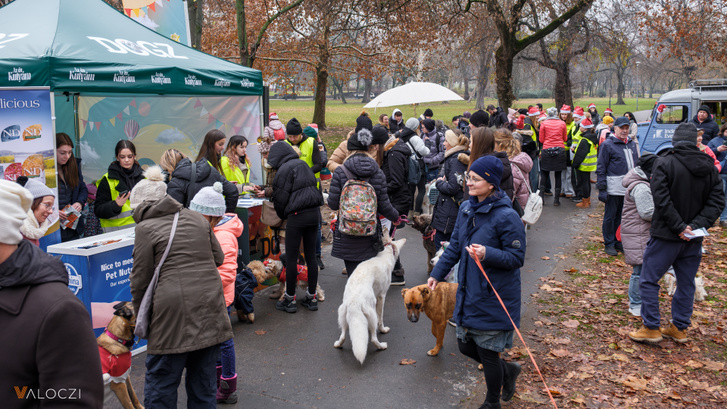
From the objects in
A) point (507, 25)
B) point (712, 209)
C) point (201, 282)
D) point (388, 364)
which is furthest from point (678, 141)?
point (507, 25)

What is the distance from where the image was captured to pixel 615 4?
21.9 meters

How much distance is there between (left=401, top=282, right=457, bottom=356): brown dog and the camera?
183 inches

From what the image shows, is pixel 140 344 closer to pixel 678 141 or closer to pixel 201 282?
pixel 201 282

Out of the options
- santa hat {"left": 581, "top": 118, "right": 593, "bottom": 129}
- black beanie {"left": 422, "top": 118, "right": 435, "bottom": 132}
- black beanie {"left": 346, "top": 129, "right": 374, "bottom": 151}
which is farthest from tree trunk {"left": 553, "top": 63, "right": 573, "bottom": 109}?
black beanie {"left": 346, "top": 129, "right": 374, "bottom": 151}

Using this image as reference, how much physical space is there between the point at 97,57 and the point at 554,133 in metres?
9.44

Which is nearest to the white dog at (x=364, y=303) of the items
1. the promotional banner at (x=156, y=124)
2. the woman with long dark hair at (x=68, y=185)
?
the woman with long dark hair at (x=68, y=185)

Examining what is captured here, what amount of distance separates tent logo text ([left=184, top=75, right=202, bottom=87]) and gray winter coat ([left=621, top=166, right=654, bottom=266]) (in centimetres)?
502

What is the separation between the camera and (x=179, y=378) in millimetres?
3246

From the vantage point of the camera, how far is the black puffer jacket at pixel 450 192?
602 cm

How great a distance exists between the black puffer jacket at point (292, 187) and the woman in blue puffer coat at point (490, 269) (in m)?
2.21

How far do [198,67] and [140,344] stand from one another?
11.2 ft

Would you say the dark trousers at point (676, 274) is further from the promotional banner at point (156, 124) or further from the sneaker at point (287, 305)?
the promotional banner at point (156, 124)

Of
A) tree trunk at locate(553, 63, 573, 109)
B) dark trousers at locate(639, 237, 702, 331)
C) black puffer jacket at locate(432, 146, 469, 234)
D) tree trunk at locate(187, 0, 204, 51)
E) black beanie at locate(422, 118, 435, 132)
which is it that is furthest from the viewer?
tree trunk at locate(553, 63, 573, 109)

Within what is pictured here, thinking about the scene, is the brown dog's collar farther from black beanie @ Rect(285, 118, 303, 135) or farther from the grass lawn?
the grass lawn
